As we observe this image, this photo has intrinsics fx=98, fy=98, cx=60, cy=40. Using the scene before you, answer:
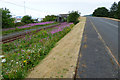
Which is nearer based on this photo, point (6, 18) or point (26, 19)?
point (6, 18)

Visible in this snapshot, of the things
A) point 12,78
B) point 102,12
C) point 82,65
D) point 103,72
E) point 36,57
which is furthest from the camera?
point 102,12

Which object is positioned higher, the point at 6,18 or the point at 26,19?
the point at 26,19

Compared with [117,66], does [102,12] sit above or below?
above

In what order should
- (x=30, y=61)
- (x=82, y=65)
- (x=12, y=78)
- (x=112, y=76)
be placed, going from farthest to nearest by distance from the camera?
(x=30, y=61)
(x=82, y=65)
(x=12, y=78)
(x=112, y=76)

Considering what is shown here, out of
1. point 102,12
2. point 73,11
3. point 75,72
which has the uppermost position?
point 102,12

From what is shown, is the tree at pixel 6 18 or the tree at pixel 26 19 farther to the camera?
the tree at pixel 26 19

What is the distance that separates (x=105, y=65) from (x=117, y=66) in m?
0.39

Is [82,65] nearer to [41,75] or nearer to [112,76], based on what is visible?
[112,76]

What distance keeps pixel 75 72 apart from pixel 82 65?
543 mm

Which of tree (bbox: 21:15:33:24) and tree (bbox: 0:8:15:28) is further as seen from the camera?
tree (bbox: 21:15:33:24)

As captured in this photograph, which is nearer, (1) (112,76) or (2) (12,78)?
(1) (112,76)

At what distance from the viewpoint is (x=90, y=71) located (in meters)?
3.13

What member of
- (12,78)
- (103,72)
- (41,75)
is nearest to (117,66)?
(103,72)

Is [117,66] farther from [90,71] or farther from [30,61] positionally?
[30,61]
